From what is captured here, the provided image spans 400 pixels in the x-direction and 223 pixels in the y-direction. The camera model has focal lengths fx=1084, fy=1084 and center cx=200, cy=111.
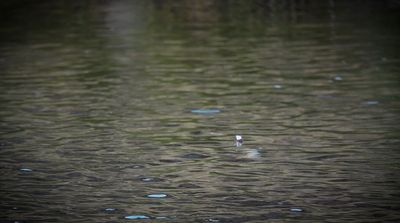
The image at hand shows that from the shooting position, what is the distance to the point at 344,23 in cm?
3062

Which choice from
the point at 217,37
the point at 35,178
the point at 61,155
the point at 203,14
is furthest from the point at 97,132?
the point at 203,14

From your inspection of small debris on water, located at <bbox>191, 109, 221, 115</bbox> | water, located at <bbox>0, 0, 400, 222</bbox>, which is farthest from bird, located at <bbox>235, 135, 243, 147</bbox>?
small debris on water, located at <bbox>191, 109, 221, 115</bbox>

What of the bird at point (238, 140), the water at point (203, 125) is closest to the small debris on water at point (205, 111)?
the water at point (203, 125)

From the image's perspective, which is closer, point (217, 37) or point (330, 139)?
point (330, 139)

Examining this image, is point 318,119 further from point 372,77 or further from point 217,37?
point 217,37

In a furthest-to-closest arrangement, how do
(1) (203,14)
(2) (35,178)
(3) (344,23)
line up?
(1) (203,14)
(3) (344,23)
(2) (35,178)

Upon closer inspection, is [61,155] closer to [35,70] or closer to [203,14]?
[35,70]

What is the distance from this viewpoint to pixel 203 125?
15.2 m

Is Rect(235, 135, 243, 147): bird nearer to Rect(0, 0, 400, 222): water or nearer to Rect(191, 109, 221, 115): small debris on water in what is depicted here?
Rect(0, 0, 400, 222): water

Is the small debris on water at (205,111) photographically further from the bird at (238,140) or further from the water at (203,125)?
the bird at (238,140)

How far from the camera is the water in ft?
35.8

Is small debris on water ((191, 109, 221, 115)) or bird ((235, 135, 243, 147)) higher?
bird ((235, 135, 243, 147))

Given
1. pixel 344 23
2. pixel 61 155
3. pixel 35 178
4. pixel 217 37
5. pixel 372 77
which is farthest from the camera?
pixel 344 23

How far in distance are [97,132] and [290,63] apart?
7456 millimetres
